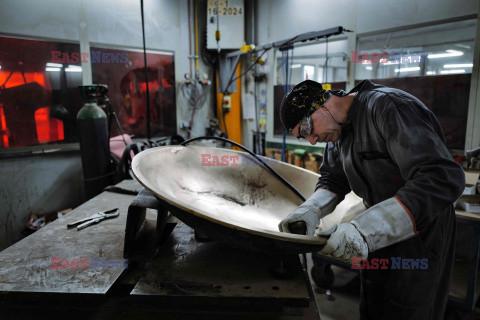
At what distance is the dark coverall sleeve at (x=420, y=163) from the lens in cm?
79

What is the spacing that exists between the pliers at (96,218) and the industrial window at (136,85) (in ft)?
6.91

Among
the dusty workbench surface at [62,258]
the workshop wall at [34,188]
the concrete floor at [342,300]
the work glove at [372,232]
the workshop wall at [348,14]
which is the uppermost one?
the workshop wall at [348,14]

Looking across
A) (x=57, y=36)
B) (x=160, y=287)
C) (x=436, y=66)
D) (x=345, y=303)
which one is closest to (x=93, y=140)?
(x=57, y=36)

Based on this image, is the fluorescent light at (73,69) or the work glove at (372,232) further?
the fluorescent light at (73,69)

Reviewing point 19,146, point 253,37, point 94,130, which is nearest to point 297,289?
point 94,130

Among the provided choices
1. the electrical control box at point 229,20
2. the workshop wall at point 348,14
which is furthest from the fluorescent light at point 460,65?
the electrical control box at point 229,20

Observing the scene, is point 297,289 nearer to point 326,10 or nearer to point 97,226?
point 97,226

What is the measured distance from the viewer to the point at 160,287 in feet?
2.75

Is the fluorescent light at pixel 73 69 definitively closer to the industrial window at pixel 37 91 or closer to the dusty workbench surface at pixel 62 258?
the industrial window at pixel 37 91

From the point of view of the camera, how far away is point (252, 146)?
4094 mm

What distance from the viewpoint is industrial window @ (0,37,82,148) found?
2.60 metres

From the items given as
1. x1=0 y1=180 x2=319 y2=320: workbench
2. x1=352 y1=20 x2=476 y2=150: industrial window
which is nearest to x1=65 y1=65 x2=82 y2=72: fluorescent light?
x1=0 y1=180 x2=319 y2=320: workbench

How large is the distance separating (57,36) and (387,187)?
10.2ft

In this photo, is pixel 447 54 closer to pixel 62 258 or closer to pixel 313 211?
pixel 313 211
